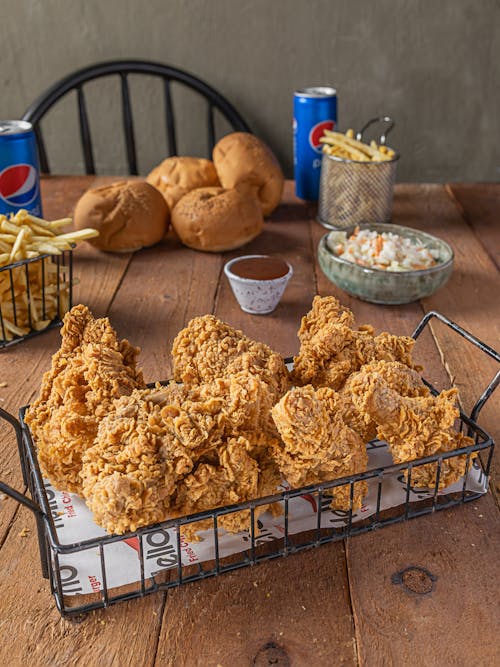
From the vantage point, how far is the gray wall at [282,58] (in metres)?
3.00

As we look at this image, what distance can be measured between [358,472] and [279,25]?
2630mm

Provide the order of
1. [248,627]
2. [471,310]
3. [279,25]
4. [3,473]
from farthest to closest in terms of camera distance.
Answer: [279,25] < [471,310] < [3,473] < [248,627]

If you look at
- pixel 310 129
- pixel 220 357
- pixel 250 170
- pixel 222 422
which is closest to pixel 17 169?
pixel 250 170

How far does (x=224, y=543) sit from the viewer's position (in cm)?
87

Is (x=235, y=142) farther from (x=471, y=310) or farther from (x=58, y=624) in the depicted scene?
(x=58, y=624)

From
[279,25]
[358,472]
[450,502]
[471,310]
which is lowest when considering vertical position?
[471,310]

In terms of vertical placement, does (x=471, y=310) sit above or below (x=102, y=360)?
below

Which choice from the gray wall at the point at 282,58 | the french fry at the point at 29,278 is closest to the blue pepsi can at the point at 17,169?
the french fry at the point at 29,278

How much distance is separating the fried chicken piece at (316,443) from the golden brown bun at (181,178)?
1.34m

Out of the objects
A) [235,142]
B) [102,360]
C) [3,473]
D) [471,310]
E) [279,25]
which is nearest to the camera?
[102,360]

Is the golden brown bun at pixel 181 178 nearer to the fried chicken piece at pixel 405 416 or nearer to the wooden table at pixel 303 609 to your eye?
the wooden table at pixel 303 609

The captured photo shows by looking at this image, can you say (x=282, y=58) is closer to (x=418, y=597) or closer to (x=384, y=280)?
(x=384, y=280)

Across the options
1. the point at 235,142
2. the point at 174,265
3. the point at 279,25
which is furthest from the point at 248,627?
the point at 279,25

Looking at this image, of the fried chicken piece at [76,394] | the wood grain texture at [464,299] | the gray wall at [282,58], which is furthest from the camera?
the gray wall at [282,58]
